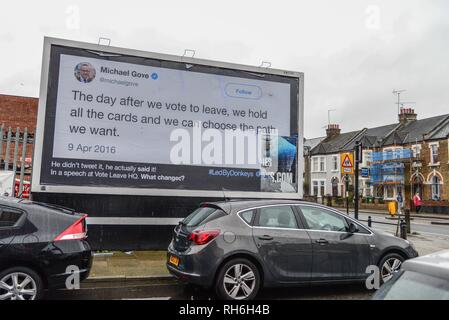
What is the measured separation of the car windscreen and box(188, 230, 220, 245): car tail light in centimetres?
346

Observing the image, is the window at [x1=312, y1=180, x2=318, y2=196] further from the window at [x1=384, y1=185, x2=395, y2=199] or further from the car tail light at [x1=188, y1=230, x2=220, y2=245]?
the car tail light at [x1=188, y1=230, x2=220, y2=245]

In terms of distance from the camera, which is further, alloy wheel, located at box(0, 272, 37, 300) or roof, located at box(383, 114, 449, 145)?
roof, located at box(383, 114, 449, 145)

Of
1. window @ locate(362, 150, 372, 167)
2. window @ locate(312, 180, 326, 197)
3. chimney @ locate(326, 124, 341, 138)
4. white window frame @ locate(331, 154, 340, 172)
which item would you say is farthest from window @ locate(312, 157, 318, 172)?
window @ locate(362, 150, 372, 167)

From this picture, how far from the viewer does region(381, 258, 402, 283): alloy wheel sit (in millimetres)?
6977

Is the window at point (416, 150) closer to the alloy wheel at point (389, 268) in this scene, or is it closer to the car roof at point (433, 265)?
the alloy wheel at point (389, 268)

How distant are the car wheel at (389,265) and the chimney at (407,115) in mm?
46627

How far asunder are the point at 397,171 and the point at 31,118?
37538 mm

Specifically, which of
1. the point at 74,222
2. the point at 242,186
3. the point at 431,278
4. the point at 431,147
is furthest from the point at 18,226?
the point at 431,147

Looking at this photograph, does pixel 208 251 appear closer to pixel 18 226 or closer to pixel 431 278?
pixel 18 226

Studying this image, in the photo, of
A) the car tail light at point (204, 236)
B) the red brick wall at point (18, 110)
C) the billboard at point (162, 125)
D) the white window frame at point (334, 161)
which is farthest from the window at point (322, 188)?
the car tail light at point (204, 236)

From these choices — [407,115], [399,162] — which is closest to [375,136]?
[407,115]

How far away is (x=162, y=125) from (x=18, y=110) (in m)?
13.7

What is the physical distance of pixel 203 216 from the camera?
6.64 meters

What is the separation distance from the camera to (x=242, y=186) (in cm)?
1067
